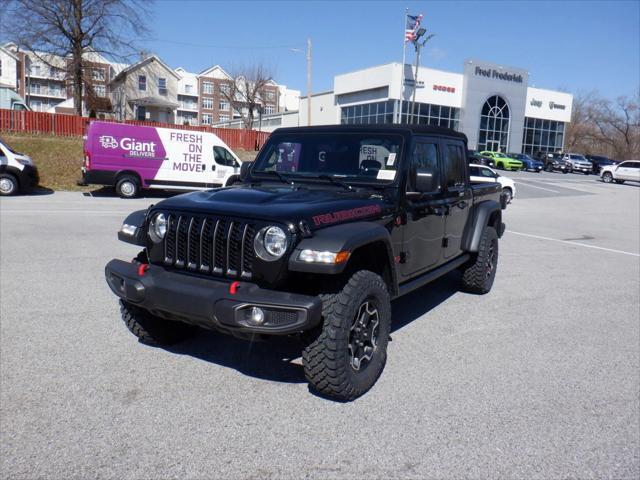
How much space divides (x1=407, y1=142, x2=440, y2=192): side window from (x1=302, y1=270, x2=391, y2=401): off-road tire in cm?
126

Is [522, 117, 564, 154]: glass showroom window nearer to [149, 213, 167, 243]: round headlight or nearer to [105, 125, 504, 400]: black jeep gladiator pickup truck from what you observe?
[105, 125, 504, 400]: black jeep gladiator pickup truck

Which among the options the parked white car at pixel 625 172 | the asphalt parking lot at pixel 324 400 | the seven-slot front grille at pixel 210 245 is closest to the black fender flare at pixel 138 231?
the seven-slot front grille at pixel 210 245

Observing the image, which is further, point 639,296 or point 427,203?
point 639,296

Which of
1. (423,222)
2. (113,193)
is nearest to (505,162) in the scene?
(113,193)

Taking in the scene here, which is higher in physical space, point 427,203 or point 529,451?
point 427,203

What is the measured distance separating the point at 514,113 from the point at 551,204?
3890 cm

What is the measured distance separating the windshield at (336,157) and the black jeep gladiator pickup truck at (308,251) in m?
0.01

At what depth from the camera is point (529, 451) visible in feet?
10.3

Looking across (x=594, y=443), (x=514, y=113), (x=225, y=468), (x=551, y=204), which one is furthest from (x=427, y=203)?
(x=514, y=113)

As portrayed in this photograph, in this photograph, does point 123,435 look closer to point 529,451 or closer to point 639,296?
point 529,451

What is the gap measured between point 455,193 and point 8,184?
587 inches

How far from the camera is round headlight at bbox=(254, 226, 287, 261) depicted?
134 inches

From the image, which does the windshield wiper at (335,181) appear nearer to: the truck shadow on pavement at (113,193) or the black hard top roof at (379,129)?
the black hard top roof at (379,129)

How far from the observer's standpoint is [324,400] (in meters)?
3.72
